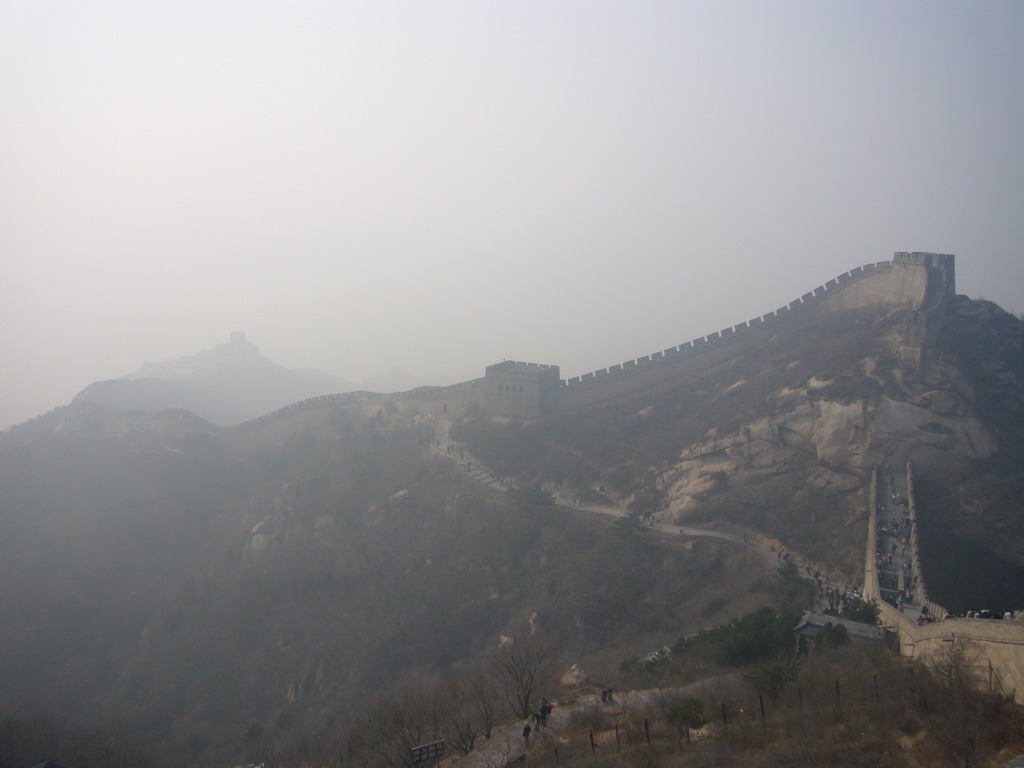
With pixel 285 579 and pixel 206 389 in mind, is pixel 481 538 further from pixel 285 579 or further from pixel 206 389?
pixel 206 389

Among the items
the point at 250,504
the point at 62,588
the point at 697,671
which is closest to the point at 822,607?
the point at 697,671

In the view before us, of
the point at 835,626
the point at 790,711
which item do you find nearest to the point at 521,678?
the point at 790,711

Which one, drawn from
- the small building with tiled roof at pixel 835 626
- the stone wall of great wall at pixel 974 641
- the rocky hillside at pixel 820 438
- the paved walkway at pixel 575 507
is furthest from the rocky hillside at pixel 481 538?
the small building with tiled roof at pixel 835 626

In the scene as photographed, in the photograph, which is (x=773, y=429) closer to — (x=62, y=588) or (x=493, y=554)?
(x=493, y=554)

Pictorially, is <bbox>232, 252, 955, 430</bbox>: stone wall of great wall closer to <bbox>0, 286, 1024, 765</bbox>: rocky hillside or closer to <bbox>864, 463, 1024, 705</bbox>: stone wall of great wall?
<bbox>0, 286, 1024, 765</bbox>: rocky hillside

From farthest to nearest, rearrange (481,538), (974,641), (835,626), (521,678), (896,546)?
1. (481,538)
2. (896,546)
3. (835,626)
4. (521,678)
5. (974,641)

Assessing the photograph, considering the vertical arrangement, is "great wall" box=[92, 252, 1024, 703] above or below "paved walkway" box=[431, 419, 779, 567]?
above

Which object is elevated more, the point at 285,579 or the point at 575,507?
the point at 575,507

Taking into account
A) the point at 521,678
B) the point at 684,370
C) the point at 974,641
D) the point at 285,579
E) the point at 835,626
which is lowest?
the point at 835,626

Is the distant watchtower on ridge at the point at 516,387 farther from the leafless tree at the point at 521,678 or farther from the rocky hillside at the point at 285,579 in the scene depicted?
the leafless tree at the point at 521,678

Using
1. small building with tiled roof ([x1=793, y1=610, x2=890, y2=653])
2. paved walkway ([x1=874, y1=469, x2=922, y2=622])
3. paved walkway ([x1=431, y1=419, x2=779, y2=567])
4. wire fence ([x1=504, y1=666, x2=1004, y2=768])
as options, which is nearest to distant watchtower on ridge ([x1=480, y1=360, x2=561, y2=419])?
paved walkway ([x1=431, y1=419, x2=779, y2=567])

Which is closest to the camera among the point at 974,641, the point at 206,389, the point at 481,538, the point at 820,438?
the point at 974,641

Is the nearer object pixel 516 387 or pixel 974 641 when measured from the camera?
pixel 974 641
